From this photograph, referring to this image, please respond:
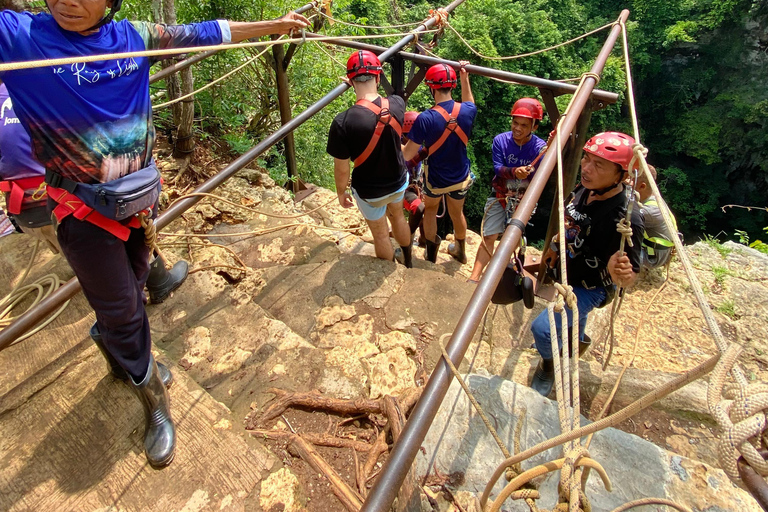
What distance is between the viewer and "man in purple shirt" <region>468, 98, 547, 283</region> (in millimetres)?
3689

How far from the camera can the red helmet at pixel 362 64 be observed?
2840mm

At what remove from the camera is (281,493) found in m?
1.64

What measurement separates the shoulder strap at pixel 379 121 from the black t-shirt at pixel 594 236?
134 cm

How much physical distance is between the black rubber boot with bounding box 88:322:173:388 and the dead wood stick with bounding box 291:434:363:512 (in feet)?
2.34

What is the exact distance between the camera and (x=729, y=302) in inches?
160

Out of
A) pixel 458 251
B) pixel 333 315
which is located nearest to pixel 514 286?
pixel 333 315

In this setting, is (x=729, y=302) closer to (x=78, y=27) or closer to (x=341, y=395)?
(x=341, y=395)

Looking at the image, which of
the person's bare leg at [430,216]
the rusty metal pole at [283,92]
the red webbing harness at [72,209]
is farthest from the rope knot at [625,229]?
the rusty metal pole at [283,92]

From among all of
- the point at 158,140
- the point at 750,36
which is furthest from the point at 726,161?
the point at 158,140

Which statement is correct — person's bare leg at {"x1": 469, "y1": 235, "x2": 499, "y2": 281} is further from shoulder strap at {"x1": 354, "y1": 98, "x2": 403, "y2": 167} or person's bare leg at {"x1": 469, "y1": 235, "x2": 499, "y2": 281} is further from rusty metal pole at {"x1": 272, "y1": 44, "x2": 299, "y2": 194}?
rusty metal pole at {"x1": 272, "y1": 44, "x2": 299, "y2": 194}

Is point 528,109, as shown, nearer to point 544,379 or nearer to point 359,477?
point 544,379

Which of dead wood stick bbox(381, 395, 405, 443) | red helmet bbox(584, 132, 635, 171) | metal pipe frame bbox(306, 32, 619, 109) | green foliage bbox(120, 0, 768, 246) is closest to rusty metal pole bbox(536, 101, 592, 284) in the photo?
metal pipe frame bbox(306, 32, 619, 109)

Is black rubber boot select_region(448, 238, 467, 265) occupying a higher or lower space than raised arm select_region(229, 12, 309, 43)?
lower

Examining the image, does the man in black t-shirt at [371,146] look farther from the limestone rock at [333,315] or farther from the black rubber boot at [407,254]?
the limestone rock at [333,315]
